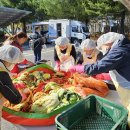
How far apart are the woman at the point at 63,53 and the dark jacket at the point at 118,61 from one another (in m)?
2.45

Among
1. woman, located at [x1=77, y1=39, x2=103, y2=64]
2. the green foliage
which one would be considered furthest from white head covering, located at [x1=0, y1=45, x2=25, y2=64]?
the green foliage

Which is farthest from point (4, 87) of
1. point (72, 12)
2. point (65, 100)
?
point (72, 12)

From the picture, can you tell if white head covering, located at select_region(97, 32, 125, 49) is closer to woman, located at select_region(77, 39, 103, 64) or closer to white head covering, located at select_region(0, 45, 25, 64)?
white head covering, located at select_region(0, 45, 25, 64)

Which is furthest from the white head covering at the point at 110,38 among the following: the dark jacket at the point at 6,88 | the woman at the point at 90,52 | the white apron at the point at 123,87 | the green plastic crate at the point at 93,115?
the woman at the point at 90,52

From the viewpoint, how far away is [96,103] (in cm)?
257

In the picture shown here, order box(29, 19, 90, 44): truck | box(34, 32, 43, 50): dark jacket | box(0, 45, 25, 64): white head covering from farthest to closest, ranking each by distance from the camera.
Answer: box(29, 19, 90, 44): truck → box(34, 32, 43, 50): dark jacket → box(0, 45, 25, 64): white head covering

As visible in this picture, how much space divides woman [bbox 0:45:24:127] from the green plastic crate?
70 cm

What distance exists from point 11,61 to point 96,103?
967mm

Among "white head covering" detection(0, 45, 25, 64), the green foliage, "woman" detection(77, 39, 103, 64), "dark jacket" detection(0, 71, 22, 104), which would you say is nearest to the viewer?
"dark jacket" detection(0, 71, 22, 104)

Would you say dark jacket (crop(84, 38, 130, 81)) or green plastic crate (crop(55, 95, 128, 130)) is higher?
dark jacket (crop(84, 38, 130, 81))

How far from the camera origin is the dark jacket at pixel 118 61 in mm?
2727

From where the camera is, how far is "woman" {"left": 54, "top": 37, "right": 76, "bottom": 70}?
211 inches

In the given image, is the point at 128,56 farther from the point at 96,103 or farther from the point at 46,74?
the point at 46,74

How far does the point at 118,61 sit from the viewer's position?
2729 mm
